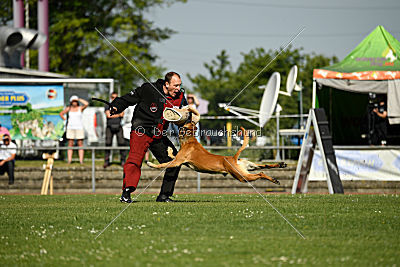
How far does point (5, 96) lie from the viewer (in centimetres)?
2109

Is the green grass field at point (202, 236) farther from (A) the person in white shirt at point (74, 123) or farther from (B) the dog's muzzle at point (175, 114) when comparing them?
(A) the person in white shirt at point (74, 123)

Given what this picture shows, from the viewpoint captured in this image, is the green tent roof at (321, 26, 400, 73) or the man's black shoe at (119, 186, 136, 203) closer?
the man's black shoe at (119, 186, 136, 203)

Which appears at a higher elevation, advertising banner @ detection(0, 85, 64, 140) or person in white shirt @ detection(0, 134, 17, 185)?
advertising banner @ detection(0, 85, 64, 140)

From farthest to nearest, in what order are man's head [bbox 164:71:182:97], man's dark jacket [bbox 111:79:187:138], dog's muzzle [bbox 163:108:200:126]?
1. man's dark jacket [bbox 111:79:187:138]
2. man's head [bbox 164:71:182:97]
3. dog's muzzle [bbox 163:108:200:126]

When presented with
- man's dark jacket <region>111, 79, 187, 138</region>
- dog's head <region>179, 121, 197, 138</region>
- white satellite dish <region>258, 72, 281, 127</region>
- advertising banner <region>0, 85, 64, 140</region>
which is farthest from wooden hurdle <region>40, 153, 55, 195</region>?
dog's head <region>179, 121, 197, 138</region>

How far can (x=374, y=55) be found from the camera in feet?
70.2

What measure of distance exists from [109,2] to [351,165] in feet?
112

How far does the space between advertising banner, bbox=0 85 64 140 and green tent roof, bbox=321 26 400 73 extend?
8.98 metres

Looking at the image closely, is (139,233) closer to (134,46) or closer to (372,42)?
(372,42)

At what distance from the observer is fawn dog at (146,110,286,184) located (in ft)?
31.9

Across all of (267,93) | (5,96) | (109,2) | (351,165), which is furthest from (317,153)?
(109,2)

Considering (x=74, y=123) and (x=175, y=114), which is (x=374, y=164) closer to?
(x=175, y=114)

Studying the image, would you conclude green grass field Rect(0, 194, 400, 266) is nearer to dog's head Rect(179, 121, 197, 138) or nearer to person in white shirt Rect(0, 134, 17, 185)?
dog's head Rect(179, 121, 197, 138)

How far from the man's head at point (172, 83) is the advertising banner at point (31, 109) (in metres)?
11.4
